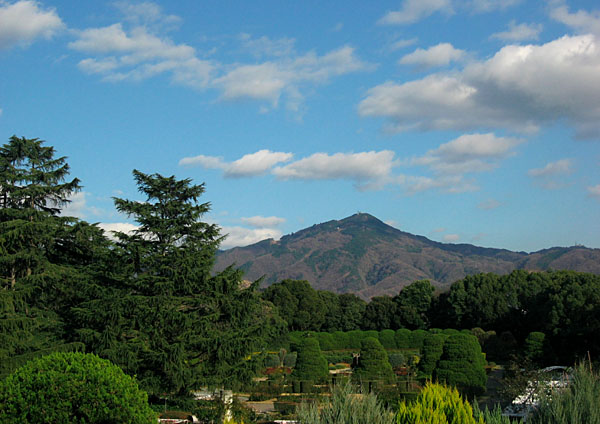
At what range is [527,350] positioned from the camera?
30297 mm

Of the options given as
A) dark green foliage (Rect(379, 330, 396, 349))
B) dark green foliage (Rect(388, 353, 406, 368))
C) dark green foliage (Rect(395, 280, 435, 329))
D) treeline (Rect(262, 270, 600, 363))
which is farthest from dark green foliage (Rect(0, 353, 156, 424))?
dark green foliage (Rect(395, 280, 435, 329))

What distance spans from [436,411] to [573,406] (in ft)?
5.94

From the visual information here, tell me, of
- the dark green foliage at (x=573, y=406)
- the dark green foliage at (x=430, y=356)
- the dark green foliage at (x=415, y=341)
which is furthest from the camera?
the dark green foliage at (x=415, y=341)

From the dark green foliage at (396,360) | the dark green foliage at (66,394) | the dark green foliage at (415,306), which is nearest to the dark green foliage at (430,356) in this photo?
the dark green foliage at (396,360)

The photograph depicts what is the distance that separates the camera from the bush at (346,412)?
5.33 m

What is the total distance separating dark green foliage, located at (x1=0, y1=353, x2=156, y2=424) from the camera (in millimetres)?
7477

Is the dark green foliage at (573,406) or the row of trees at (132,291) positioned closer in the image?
→ the dark green foliage at (573,406)

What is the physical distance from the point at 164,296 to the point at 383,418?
1452 centimetres

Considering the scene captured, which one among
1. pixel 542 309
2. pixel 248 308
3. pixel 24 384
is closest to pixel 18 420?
pixel 24 384

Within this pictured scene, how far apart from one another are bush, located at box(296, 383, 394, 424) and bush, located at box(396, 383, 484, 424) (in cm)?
26

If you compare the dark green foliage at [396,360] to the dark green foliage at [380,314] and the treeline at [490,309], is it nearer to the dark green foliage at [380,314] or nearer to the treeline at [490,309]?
the treeline at [490,309]

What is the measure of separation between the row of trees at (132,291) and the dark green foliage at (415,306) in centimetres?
3672

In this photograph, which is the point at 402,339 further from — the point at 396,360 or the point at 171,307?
the point at 171,307

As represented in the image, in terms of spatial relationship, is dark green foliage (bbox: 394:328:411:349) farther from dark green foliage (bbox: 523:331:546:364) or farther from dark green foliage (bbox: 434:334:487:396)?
dark green foliage (bbox: 434:334:487:396)
